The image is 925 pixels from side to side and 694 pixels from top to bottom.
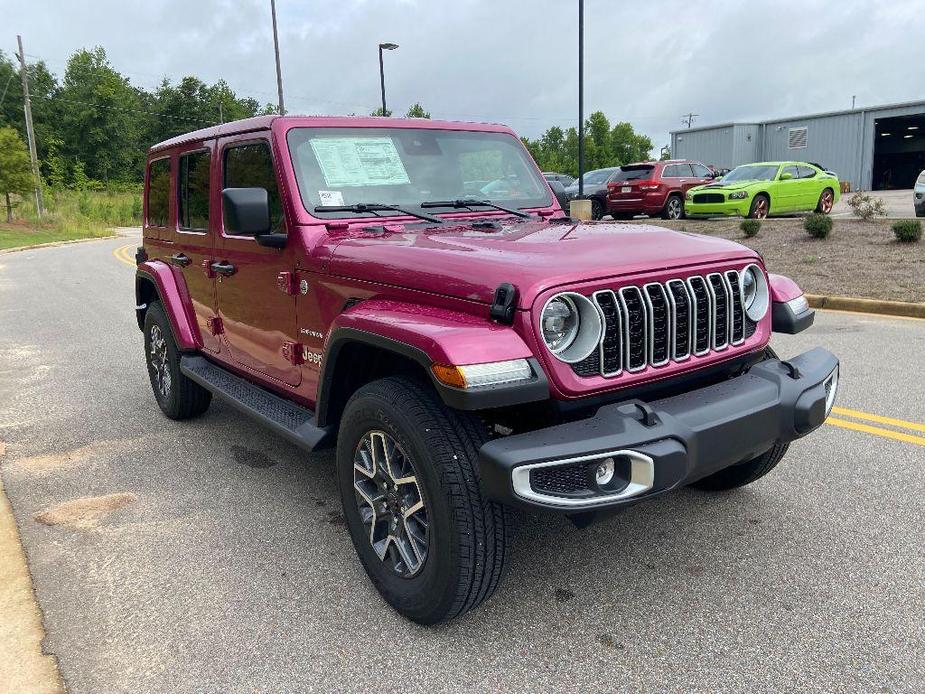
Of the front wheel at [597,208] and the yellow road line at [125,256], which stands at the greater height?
the front wheel at [597,208]

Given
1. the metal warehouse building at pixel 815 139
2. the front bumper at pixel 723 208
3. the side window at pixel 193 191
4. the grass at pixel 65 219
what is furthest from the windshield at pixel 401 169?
the metal warehouse building at pixel 815 139

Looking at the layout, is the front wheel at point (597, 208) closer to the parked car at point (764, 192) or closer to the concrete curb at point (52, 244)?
the parked car at point (764, 192)

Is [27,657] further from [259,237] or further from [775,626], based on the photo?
[775,626]

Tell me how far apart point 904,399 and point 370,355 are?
13.6ft

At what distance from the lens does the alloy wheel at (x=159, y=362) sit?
5.34 m

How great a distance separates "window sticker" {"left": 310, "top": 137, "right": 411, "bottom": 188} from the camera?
3666 millimetres

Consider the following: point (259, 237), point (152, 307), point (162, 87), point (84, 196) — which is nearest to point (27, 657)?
point (259, 237)

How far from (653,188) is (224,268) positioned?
16.6 meters

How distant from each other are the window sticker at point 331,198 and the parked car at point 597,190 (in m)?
17.3

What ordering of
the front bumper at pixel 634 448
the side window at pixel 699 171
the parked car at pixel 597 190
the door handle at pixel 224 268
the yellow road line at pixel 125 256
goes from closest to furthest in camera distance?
the front bumper at pixel 634 448
the door handle at pixel 224 268
the yellow road line at pixel 125 256
the side window at pixel 699 171
the parked car at pixel 597 190

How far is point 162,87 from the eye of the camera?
83.1 metres

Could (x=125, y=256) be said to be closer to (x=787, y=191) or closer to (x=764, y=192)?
(x=764, y=192)

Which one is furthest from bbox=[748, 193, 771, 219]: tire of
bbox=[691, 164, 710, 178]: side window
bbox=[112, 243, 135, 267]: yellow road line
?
bbox=[112, 243, 135, 267]: yellow road line

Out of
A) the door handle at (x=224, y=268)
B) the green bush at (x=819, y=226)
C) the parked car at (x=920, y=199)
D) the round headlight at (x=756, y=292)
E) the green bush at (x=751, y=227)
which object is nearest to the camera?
the round headlight at (x=756, y=292)
